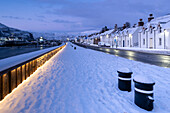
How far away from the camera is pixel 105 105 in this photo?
13.8ft

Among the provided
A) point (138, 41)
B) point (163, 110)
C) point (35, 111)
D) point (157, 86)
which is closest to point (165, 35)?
point (138, 41)

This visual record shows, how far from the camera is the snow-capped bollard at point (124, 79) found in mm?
5090

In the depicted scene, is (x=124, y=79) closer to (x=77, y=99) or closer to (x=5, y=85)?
(x=77, y=99)

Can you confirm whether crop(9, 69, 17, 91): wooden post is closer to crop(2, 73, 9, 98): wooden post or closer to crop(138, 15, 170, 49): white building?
crop(2, 73, 9, 98): wooden post

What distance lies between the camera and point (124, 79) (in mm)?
5199

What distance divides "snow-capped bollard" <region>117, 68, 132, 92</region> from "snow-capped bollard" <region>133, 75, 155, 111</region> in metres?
1.04

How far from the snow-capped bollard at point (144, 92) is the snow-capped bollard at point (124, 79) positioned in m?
1.04

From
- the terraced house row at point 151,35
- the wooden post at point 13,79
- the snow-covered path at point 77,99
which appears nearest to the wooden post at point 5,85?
the snow-covered path at point 77,99

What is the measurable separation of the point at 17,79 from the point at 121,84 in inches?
182

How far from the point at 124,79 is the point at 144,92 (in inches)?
55.2

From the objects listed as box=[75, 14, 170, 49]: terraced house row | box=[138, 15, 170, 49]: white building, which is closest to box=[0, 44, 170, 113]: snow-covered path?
box=[138, 15, 170, 49]: white building

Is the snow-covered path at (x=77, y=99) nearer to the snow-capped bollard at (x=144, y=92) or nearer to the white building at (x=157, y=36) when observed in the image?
the snow-capped bollard at (x=144, y=92)

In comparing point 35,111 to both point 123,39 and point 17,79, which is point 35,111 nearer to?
point 17,79

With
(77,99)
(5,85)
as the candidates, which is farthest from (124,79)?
(5,85)
